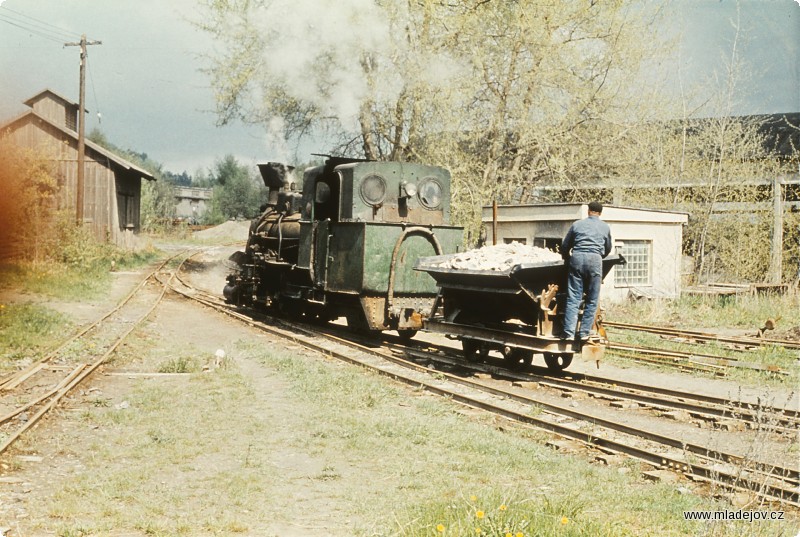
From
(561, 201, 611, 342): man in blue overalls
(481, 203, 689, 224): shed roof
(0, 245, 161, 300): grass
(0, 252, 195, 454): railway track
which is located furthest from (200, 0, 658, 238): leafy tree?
(561, 201, 611, 342): man in blue overalls

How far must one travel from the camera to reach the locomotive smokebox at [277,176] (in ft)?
53.5

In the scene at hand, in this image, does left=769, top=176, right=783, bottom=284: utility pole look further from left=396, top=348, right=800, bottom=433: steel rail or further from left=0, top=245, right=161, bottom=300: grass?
left=0, top=245, right=161, bottom=300: grass

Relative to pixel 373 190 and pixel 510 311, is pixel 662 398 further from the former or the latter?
pixel 373 190

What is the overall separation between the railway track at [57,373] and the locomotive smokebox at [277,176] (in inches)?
153

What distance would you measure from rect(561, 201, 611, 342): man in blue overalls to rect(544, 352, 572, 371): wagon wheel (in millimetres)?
974

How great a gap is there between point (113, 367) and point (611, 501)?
7496 mm

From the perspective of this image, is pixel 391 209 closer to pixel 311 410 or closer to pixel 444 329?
pixel 444 329

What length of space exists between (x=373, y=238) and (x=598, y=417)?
18.6 feet

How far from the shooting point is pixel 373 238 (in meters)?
11.9

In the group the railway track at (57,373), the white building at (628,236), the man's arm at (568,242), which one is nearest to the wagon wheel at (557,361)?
the man's arm at (568,242)

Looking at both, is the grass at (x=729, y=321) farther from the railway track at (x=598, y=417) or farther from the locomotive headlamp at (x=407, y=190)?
the locomotive headlamp at (x=407, y=190)

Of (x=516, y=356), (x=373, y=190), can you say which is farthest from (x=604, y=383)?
(x=373, y=190)

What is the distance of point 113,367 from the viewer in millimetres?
10062

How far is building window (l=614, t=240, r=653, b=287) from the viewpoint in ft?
64.7
